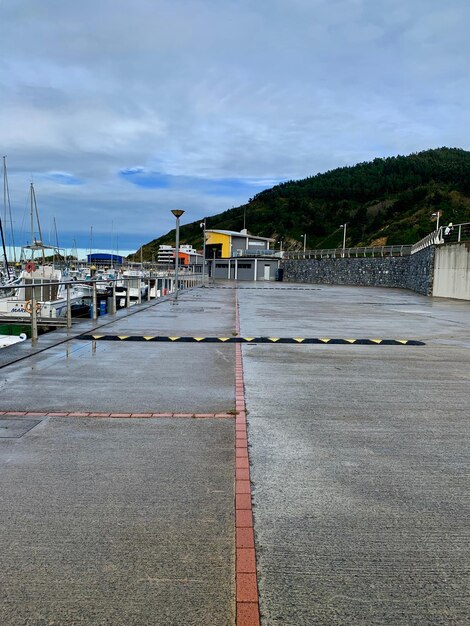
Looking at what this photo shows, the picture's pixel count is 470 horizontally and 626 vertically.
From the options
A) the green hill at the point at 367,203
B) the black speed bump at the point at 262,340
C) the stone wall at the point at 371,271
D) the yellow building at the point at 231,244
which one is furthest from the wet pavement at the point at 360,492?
the green hill at the point at 367,203

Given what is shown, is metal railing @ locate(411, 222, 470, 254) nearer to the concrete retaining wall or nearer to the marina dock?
the concrete retaining wall

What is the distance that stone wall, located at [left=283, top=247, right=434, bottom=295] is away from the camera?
35.3 m

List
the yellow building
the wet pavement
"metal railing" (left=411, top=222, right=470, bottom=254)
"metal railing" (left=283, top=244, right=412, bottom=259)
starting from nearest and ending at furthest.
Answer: the wet pavement, "metal railing" (left=411, top=222, right=470, bottom=254), "metal railing" (left=283, top=244, right=412, bottom=259), the yellow building

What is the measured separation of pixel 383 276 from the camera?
50594 millimetres

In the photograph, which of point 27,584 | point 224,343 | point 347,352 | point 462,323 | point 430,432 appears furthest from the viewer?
point 462,323

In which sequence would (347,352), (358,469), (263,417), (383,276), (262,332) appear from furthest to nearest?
(383,276) → (262,332) → (347,352) → (263,417) → (358,469)

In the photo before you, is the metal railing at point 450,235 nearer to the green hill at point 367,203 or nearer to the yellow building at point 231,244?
the yellow building at point 231,244

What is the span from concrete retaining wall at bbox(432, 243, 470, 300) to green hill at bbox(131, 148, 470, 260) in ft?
223

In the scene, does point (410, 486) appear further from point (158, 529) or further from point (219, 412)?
point (219, 412)

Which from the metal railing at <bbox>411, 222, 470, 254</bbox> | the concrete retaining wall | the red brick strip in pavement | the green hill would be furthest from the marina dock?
the green hill

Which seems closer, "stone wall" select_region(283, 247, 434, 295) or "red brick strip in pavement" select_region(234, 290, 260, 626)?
"red brick strip in pavement" select_region(234, 290, 260, 626)

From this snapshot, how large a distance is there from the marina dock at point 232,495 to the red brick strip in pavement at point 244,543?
11mm

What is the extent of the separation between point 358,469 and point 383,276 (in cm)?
4836

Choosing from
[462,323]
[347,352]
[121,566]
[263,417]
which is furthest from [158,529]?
[462,323]
